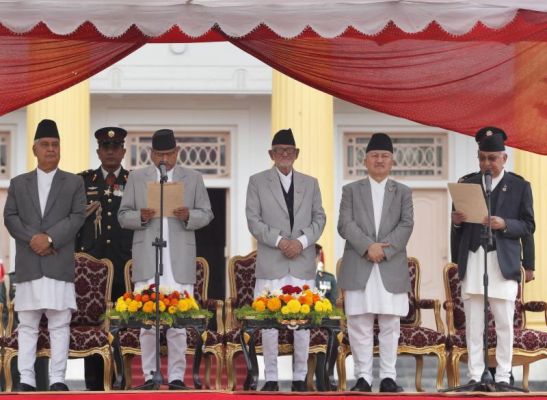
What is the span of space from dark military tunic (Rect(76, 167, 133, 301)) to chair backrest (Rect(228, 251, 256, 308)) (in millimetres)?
864

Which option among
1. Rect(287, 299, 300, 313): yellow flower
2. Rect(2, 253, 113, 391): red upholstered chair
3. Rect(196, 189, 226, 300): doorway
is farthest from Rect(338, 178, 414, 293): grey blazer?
Rect(196, 189, 226, 300): doorway

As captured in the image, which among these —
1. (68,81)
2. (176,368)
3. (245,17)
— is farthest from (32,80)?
(176,368)

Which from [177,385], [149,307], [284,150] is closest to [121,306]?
[149,307]

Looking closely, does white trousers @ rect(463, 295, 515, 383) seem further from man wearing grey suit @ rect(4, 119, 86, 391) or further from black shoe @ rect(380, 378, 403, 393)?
man wearing grey suit @ rect(4, 119, 86, 391)

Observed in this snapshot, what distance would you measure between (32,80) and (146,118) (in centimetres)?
842

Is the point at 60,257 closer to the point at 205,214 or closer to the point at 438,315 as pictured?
the point at 205,214

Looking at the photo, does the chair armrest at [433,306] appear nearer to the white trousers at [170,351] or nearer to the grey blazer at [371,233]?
the grey blazer at [371,233]

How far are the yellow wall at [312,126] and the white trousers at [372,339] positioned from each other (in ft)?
21.0

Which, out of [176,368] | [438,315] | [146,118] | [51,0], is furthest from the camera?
[146,118]

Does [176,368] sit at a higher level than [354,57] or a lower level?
lower

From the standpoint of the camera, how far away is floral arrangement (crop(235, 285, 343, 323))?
33.0 feet

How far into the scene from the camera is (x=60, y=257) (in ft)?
34.4

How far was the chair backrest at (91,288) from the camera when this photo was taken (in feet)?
36.8

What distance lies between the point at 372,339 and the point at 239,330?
1.09 m
